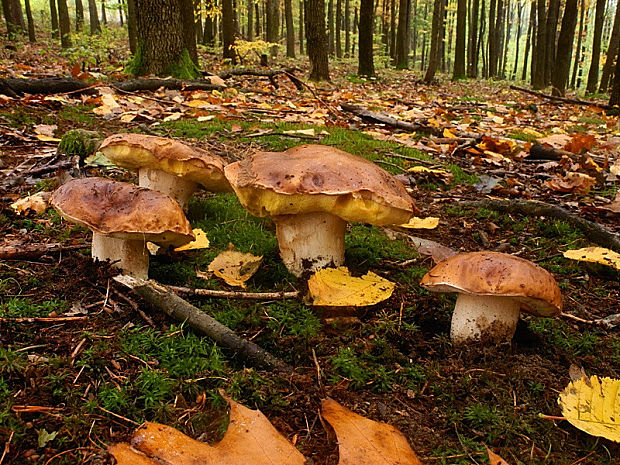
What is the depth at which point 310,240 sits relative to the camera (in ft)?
8.51

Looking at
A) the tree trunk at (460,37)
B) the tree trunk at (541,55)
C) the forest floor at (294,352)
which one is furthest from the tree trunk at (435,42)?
the forest floor at (294,352)

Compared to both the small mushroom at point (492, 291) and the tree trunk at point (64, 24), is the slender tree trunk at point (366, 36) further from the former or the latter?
the small mushroom at point (492, 291)

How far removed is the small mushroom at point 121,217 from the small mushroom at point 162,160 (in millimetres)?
513

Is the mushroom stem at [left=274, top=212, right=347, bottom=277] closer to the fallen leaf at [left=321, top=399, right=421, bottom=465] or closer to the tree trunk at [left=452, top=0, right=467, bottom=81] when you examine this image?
the fallen leaf at [left=321, top=399, right=421, bottom=465]

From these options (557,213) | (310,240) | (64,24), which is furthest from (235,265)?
(64,24)

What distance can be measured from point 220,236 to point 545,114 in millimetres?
10327

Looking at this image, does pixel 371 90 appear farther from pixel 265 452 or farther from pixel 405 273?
pixel 265 452

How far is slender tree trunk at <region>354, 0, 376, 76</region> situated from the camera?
13469 mm

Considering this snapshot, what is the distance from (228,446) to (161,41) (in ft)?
28.3

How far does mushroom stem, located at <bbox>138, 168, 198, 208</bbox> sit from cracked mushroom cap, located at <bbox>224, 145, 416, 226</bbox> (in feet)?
2.72

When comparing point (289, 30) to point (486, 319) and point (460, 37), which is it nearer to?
point (460, 37)

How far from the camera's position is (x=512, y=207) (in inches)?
157

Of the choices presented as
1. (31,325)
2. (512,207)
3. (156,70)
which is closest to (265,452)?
(31,325)

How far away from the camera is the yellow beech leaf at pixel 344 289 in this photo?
2248mm
